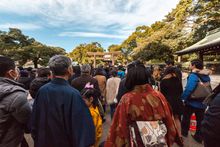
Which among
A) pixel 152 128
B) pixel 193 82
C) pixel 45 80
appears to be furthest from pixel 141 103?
pixel 193 82

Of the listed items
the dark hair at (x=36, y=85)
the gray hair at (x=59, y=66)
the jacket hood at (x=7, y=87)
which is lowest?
the dark hair at (x=36, y=85)

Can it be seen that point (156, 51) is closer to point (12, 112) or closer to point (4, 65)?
point (4, 65)

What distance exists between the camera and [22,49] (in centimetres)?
2652

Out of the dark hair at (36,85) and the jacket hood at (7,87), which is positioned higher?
the jacket hood at (7,87)

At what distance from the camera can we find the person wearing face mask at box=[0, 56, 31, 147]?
2156mm

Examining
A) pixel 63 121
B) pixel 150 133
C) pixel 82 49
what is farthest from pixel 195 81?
pixel 82 49

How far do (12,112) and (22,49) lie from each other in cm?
2657

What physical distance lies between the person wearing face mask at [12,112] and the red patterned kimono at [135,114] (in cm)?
95

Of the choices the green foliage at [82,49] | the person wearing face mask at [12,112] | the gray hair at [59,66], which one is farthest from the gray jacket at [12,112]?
the green foliage at [82,49]

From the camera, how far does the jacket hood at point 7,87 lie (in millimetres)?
2164

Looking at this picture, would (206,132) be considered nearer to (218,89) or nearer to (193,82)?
(218,89)

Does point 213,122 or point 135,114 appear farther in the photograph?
point 135,114

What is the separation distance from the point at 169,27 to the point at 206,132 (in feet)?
93.7

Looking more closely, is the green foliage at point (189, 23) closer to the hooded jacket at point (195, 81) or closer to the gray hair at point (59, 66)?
the hooded jacket at point (195, 81)
